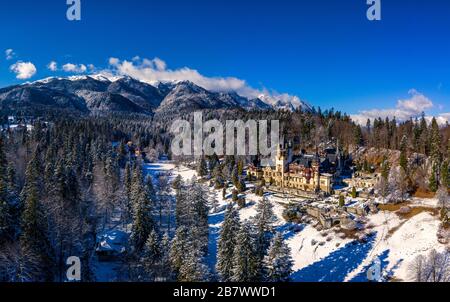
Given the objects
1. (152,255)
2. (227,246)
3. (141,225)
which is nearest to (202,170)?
(141,225)

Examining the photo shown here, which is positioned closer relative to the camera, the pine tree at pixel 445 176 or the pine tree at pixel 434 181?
the pine tree at pixel 445 176

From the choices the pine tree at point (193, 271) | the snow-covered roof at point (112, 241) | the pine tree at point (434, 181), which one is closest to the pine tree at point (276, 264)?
the pine tree at point (193, 271)

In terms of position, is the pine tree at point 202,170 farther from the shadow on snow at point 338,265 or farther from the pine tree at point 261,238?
the shadow on snow at point 338,265

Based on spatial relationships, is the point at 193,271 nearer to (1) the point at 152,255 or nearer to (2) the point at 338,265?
(1) the point at 152,255

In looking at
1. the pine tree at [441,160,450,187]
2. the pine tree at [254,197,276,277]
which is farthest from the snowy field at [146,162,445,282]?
the pine tree at [254,197,276,277]

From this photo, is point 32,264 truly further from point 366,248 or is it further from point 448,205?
point 448,205

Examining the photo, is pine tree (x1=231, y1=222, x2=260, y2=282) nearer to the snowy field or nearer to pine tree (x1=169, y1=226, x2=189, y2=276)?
pine tree (x1=169, y1=226, x2=189, y2=276)
